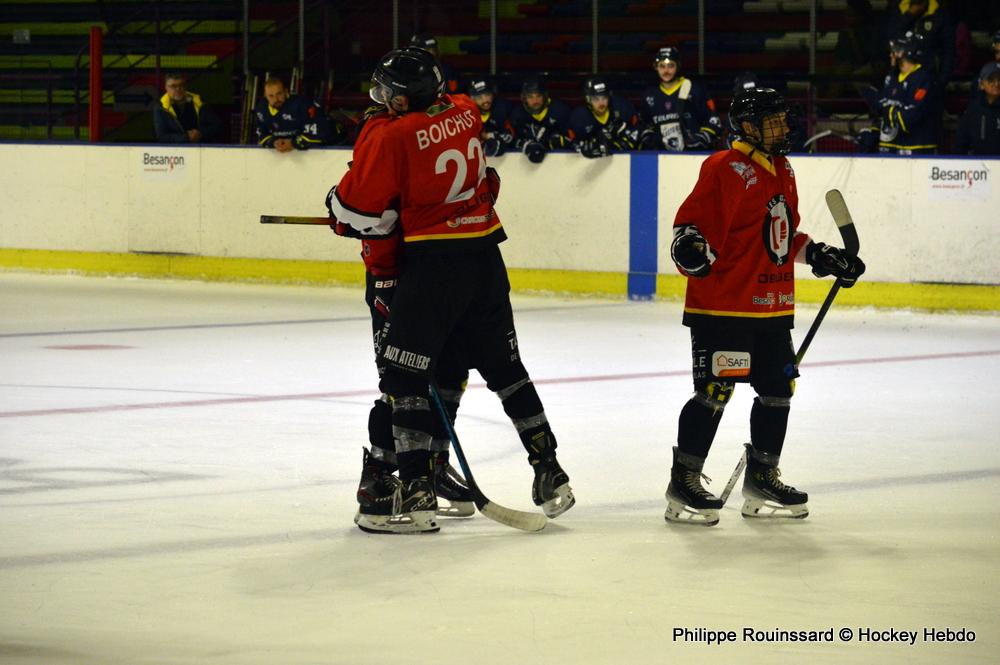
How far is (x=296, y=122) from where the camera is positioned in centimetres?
1445

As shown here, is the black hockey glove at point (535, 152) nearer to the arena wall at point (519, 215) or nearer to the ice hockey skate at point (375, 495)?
the arena wall at point (519, 215)

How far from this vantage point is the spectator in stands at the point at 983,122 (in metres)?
12.4

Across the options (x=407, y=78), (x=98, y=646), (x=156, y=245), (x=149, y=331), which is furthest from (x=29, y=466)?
(x=156, y=245)

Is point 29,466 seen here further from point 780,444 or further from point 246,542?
point 780,444

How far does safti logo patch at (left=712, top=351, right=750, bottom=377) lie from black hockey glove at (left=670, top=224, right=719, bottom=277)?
0.28 metres

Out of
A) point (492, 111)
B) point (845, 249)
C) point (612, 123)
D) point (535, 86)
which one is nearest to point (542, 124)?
point (535, 86)

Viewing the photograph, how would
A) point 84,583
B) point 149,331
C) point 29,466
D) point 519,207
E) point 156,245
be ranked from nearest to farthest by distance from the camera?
point 84,583
point 29,466
point 149,331
point 519,207
point 156,245

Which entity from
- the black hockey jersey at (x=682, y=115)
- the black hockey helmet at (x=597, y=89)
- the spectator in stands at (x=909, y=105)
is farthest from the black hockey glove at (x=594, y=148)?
the spectator in stands at (x=909, y=105)

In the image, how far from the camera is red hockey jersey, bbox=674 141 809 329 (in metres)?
5.49

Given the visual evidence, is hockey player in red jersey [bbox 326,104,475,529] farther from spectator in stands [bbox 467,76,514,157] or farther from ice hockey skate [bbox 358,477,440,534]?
spectator in stands [bbox 467,76,514,157]

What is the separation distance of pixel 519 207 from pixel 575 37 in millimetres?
4942

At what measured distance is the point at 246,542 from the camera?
16.8 ft

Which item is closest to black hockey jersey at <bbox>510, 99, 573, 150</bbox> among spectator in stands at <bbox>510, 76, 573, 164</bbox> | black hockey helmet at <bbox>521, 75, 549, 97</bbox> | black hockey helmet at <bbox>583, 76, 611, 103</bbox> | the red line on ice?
spectator in stands at <bbox>510, 76, 573, 164</bbox>

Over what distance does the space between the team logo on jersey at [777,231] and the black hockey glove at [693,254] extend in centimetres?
23
